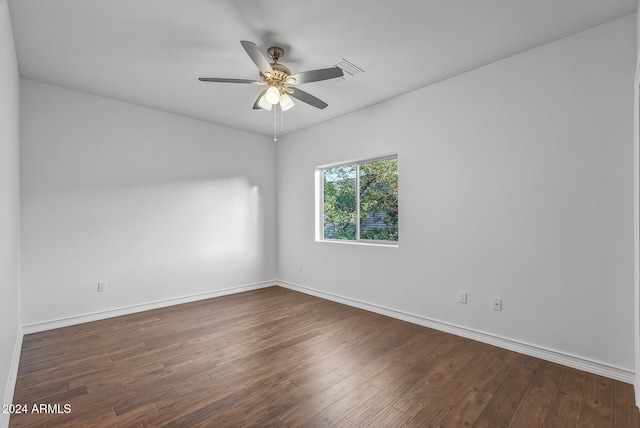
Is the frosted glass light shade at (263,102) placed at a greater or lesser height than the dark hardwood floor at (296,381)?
greater

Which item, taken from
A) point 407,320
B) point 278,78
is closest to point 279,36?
point 278,78

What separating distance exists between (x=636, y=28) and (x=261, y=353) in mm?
3690

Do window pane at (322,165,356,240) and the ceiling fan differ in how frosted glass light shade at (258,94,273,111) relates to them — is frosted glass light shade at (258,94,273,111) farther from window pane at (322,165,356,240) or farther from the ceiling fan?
window pane at (322,165,356,240)

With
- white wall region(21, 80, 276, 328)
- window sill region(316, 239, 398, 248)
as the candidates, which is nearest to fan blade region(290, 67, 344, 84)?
window sill region(316, 239, 398, 248)

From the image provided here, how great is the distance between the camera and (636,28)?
2.06 m

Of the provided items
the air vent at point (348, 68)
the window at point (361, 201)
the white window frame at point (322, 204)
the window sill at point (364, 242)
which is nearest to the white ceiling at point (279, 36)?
the air vent at point (348, 68)

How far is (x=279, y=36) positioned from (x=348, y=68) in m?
0.77

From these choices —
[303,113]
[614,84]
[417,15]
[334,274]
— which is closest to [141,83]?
[303,113]

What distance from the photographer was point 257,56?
Result: 212cm

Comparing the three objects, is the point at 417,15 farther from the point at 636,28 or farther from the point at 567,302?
the point at 567,302

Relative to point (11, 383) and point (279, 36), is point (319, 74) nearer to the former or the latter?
point (279, 36)

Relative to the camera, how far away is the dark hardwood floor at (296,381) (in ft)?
5.72

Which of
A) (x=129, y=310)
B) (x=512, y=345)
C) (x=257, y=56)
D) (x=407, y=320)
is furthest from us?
(x=129, y=310)

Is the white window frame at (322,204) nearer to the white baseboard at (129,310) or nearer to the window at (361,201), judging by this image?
the window at (361,201)
